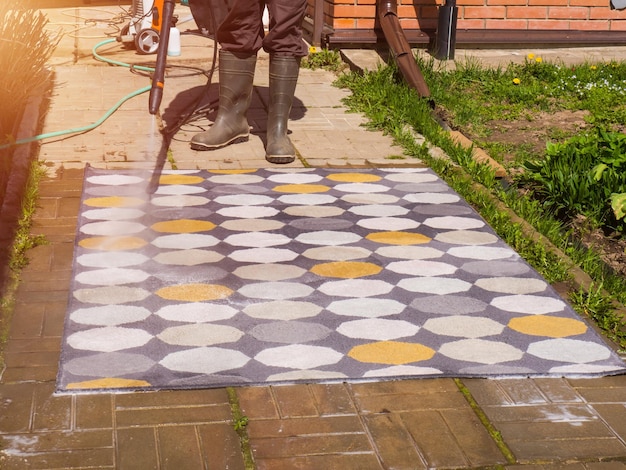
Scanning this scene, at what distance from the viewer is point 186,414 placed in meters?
3.13

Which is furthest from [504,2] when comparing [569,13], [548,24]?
[569,13]

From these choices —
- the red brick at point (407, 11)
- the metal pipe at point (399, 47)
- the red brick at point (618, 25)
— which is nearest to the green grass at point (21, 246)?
the metal pipe at point (399, 47)

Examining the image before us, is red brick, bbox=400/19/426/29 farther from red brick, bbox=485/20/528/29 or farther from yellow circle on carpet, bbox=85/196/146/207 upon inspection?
yellow circle on carpet, bbox=85/196/146/207

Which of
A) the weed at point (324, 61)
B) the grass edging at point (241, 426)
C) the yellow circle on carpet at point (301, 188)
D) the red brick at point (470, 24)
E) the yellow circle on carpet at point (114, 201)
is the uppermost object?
the red brick at point (470, 24)

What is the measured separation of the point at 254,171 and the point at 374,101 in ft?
6.16

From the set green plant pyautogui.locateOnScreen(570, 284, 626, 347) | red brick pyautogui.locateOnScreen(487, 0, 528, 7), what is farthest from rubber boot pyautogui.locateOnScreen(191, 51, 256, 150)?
red brick pyautogui.locateOnScreen(487, 0, 528, 7)

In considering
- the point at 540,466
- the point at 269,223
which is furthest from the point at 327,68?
the point at 540,466

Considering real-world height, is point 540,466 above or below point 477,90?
below

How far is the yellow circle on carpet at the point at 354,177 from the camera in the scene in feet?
18.8

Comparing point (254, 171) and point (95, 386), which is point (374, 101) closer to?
point (254, 171)

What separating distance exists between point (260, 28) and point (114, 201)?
5.13 ft

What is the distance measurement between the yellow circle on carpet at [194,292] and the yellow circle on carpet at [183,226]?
0.72 m

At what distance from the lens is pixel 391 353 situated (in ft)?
11.8

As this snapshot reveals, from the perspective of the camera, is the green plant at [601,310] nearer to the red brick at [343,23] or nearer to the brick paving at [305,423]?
the brick paving at [305,423]
